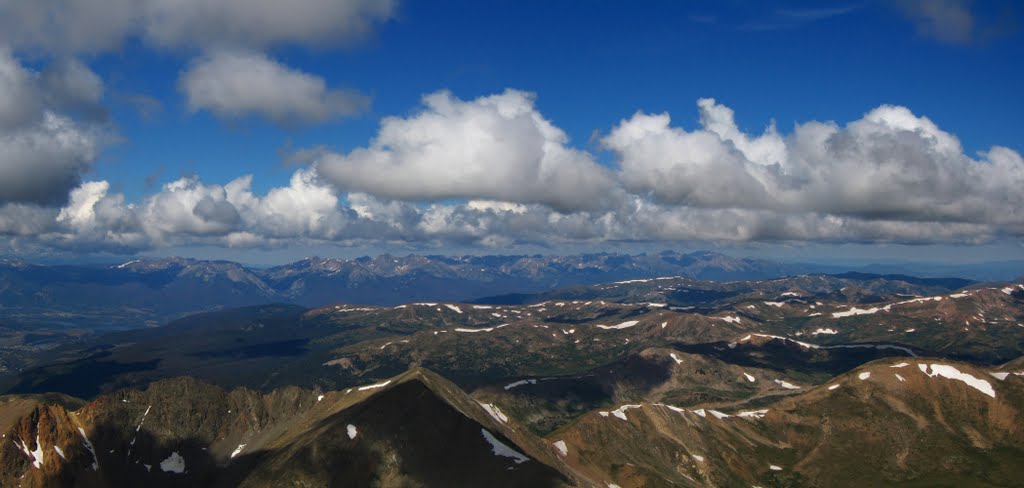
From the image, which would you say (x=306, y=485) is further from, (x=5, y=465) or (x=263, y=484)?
(x=5, y=465)

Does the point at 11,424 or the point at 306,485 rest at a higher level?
the point at 11,424

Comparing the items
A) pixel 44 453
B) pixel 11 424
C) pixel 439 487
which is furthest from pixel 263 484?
pixel 11 424

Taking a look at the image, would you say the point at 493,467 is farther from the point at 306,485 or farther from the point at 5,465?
the point at 5,465

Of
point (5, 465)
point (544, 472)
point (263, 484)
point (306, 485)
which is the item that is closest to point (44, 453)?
point (5, 465)

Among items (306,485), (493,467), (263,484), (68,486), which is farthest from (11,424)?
(493,467)

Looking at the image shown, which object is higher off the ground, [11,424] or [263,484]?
[11,424]

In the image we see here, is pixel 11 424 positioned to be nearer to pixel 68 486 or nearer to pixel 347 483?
pixel 68 486

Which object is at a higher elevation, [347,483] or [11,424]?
[11,424]
